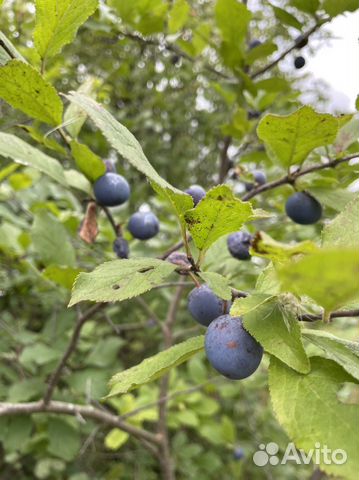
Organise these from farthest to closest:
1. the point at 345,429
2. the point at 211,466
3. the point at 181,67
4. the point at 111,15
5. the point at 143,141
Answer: the point at 143,141
the point at 181,67
the point at 211,466
the point at 111,15
the point at 345,429

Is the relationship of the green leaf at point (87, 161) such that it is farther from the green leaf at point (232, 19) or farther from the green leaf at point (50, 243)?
the green leaf at point (232, 19)

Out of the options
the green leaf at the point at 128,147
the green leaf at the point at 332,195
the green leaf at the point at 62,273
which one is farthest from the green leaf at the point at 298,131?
the green leaf at the point at 62,273

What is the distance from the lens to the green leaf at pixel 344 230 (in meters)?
0.55

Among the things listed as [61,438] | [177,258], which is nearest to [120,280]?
[177,258]

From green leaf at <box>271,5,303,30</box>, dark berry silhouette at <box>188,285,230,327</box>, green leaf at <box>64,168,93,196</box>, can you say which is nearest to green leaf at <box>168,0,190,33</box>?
green leaf at <box>271,5,303,30</box>

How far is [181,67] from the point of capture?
309 centimetres

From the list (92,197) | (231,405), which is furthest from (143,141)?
(92,197)

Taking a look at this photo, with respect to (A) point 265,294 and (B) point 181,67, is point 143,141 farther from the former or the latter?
(A) point 265,294

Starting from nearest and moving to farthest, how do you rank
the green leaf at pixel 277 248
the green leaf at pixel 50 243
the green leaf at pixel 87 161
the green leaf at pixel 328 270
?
the green leaf at pixel 328 270 → the green leaf at pixel 277 248 → the green leaf at pixel 87 161 → the green leaf at pixel 50 243

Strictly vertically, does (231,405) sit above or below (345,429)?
below

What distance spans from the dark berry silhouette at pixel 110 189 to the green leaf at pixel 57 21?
0.30 metres

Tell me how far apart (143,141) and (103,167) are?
2.39 m

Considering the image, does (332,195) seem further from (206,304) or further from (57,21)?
(57,21)

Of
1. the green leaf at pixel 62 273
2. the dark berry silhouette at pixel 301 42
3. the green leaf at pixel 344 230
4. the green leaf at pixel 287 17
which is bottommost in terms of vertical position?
the green leaf at pixel 62 273
